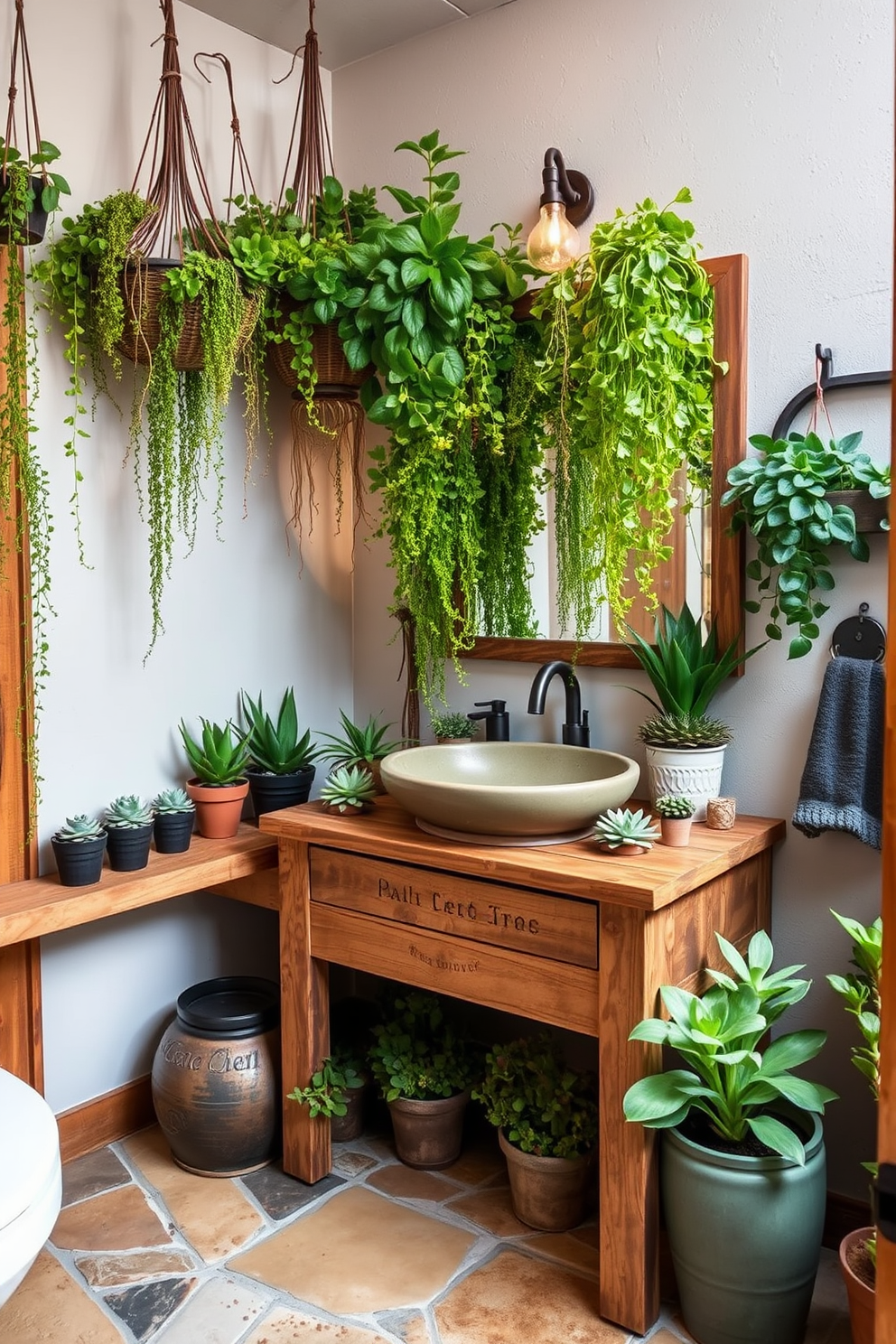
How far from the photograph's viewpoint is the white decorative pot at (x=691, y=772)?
6.61 feet

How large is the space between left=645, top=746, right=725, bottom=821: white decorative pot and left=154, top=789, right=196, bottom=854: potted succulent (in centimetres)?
99

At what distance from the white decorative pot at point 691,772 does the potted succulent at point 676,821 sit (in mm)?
121

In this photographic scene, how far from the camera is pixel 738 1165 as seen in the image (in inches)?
65.0

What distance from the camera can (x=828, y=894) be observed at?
2.01m

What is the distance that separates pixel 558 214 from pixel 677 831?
1.23 m

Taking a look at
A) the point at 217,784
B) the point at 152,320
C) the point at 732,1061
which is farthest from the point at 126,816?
the point at 732,1061

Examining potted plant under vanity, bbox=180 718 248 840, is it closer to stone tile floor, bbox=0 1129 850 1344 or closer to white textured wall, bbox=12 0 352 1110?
white textured wall, bbox=12 0 352 1110

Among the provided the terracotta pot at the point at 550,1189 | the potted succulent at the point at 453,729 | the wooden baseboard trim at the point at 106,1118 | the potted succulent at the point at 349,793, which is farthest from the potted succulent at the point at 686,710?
the wooden baseboard trim at the point at 106,1118

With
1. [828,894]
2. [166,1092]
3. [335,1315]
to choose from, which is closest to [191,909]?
[166,1092]

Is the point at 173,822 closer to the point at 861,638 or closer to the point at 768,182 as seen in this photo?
the point at 861,638

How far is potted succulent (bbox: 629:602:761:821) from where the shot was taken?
2020 millimetres

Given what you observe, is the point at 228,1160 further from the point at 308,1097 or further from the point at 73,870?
the point at 73,870

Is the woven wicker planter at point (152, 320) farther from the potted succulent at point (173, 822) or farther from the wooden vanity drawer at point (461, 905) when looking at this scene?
the wooden vanity drawer at point (461, 905)

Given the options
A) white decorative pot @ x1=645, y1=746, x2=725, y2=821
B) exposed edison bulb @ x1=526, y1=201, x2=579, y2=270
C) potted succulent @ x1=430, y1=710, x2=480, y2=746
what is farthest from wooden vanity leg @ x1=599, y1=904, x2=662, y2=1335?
exposed edison bulb @ x1=526, y1=201, x2=579, y2=270
